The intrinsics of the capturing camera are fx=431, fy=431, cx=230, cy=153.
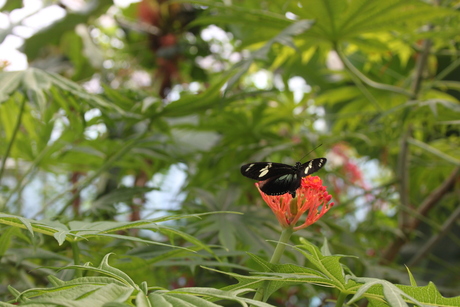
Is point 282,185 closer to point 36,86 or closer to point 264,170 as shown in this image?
point 264,170

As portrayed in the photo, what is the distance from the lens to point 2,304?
1.00 feet

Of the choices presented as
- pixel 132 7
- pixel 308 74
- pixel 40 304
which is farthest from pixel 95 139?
pixel 132 7

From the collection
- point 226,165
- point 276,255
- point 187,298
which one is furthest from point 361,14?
point 187,298

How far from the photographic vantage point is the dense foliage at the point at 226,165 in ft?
1.36

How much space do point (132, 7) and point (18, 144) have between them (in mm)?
1373

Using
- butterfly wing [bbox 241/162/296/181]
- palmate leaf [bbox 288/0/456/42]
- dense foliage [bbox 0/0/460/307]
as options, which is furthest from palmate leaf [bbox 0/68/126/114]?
palmate leaf [bbox 288/0/456/42]

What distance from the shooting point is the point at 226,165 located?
1104 millimetres

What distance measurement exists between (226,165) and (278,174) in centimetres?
61

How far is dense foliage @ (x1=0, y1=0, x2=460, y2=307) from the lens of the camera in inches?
16.3

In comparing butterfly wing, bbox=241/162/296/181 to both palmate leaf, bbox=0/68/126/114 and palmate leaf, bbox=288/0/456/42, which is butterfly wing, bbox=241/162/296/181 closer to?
palmate leaf, bbox=0/68/126/114

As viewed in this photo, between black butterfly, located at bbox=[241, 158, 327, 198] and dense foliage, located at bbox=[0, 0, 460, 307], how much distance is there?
6 centimetres

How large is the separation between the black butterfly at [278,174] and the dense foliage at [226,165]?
65 millimetres

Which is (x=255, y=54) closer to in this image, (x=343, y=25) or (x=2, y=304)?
(x=343, y=25)

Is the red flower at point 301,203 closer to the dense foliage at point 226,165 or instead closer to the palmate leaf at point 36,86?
the dense foliage at point 226,165
